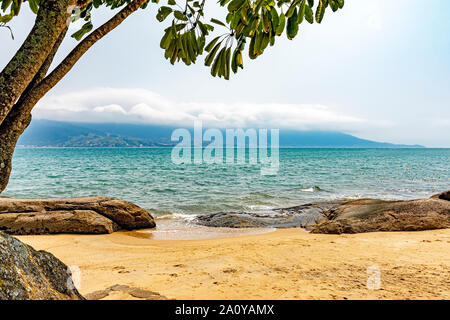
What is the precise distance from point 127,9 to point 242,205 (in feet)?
44.5

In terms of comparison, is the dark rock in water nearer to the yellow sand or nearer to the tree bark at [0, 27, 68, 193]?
the yellow sand

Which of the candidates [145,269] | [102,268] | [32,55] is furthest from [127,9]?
[102,268]

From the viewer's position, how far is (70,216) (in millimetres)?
8828

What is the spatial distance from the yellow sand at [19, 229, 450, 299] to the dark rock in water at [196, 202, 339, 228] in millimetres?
3518

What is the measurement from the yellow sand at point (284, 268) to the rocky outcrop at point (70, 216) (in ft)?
5.42

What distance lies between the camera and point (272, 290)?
136 inches

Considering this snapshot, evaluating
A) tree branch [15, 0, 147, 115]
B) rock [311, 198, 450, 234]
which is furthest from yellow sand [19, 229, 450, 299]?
tree branch [15, 0, 147, 115]

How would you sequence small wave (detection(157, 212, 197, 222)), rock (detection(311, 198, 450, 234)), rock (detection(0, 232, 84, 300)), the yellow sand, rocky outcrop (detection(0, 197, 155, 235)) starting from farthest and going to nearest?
1. small wave (detection(157, 212, 197, 222))
2. rocky outcrop (detection(0, 197, 155, 235))
3. rock (detection(311, 198, 450, 234))
4. the yellow sand
5. rock (detection(0, 232, 84, 300))

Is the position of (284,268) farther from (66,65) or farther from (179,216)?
(179,216)

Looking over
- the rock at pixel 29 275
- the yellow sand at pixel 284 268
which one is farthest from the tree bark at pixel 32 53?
the yellow sand at pixel 284 268

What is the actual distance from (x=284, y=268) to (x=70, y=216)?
7207 millimetres

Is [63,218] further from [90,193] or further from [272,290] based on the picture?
[90,193]

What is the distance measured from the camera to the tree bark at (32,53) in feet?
6.02

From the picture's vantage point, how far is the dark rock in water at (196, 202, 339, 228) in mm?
10125
